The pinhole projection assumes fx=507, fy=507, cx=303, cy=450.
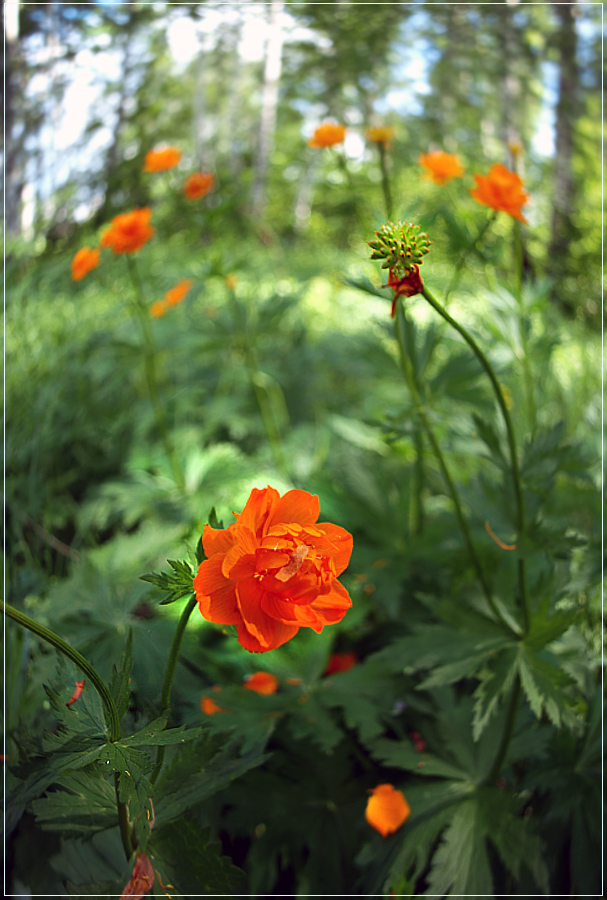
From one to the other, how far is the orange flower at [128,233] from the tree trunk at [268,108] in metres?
0.74

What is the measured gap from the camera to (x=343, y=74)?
58.9 inches

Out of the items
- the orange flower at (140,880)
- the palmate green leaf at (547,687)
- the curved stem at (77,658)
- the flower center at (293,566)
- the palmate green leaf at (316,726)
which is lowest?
the palmate green leaf at (316,726)

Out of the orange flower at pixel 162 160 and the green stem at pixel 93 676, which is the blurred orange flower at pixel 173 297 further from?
the green stem at pixel 93 676

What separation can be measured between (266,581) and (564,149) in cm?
169

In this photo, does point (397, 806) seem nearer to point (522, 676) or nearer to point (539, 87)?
point (522, 676)

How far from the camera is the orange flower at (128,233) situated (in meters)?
1.01

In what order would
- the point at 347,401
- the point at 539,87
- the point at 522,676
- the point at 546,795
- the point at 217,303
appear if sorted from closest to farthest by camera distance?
the point at 522,676
the point at 546,795
the point at 539,87
the point at 347,401
the point at 217,303

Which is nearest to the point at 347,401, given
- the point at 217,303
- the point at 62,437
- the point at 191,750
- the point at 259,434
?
the point at 259,434

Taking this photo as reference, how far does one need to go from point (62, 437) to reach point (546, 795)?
45.4 inches

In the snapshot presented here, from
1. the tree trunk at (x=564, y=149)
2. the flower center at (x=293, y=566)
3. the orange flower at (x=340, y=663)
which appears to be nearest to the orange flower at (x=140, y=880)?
the flower center at (x=293, y=566)

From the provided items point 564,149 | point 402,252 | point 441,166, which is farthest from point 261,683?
point 564,149

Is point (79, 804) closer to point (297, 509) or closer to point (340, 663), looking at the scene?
point (297, 509)

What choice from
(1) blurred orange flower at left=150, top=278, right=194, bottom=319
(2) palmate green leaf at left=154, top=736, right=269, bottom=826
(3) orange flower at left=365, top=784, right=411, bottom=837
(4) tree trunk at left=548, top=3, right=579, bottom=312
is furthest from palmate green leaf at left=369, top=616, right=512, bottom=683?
(4) tree trunk at left=548, top=3, right=579, bottom=312

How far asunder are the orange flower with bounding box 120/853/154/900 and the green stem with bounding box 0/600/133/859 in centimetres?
2
